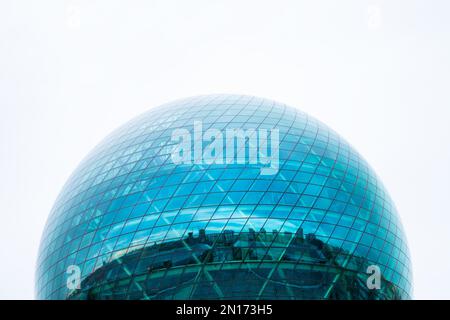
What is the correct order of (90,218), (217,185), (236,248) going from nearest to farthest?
(236,248) → (217,185) → (90,218)

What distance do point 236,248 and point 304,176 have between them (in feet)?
17.8

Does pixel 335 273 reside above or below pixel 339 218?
below

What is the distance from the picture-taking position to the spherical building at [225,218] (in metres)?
28.0

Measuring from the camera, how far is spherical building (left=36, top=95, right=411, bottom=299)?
1103 inches

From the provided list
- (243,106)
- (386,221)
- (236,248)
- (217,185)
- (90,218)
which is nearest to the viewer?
(236,248)

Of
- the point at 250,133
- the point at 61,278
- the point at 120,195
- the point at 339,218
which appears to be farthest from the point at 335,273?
the point at 61,278

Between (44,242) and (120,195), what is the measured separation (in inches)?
277

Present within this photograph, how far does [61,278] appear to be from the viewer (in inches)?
1280

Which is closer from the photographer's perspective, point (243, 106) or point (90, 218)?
point (90, 218)

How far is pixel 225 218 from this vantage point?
28719 mm

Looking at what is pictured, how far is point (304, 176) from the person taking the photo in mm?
31359
